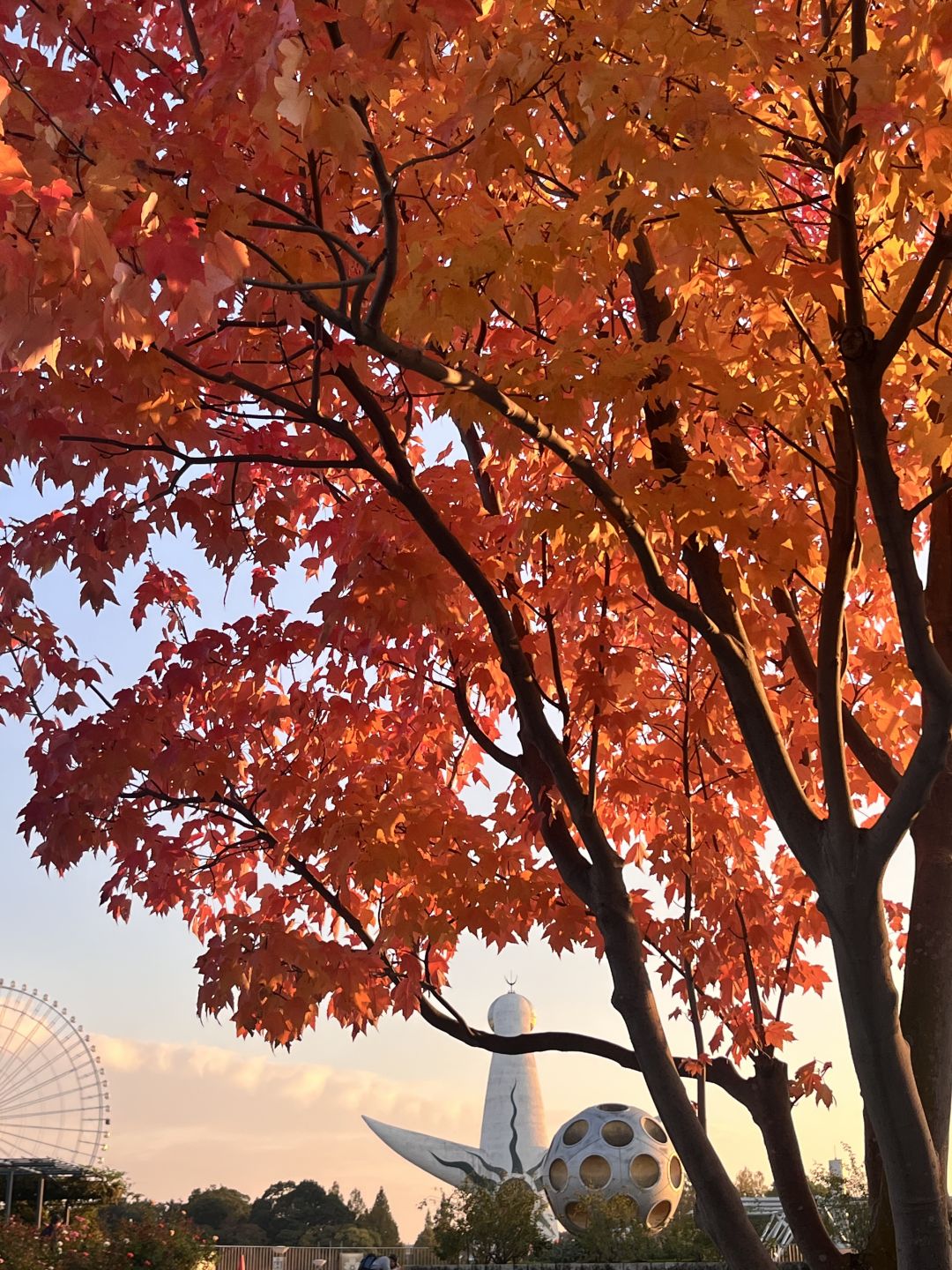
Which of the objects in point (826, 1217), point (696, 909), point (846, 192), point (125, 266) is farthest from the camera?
point (826, 1217)

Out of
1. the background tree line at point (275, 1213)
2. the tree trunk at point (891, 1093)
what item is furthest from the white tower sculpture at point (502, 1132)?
the tree trunk at point (891, 1093)

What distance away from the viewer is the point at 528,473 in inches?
226

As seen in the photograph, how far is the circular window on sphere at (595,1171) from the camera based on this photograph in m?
19.3

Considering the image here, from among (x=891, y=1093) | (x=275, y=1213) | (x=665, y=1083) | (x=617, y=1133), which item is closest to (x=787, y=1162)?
(x=665, y=1083)

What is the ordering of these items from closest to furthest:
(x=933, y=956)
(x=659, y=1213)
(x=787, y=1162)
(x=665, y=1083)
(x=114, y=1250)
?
1. (x=665, y=1083)
2. (x=933, y=956)
3. (x=787, y=1162)
4. (x=114, y=1250)
5. (x=659, y=1213)

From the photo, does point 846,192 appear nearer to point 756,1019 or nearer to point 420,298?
point 420,298

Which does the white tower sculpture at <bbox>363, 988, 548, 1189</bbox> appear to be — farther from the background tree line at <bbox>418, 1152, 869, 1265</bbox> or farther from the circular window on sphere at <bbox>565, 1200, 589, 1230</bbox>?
the background tree line at <bbox>418, 1152, 869, 1265</bbox>

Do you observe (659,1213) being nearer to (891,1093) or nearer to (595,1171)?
(595,1171)

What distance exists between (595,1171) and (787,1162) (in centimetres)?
1535

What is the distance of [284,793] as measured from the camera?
6.00 meters

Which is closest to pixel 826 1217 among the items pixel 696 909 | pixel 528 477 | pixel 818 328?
pixel 696 909

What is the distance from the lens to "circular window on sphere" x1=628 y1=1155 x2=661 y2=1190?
19406 millimetres

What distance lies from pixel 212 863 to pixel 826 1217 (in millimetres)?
10762

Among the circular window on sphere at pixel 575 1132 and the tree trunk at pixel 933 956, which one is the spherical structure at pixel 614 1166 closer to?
the circular window on sphere at pixel 575 1132
